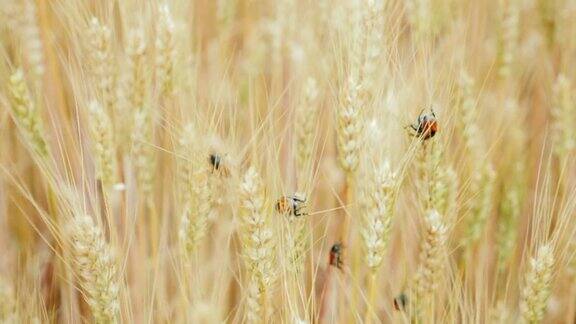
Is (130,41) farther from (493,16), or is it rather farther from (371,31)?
(493,16)

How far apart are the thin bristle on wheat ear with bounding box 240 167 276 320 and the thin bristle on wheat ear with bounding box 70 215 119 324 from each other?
28 cm

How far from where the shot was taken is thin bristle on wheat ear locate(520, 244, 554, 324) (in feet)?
5.10

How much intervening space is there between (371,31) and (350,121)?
9.0 inches

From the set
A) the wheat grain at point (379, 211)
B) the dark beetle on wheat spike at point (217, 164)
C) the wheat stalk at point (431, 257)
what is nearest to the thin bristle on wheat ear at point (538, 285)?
the wheat stalk at point (431, 257)

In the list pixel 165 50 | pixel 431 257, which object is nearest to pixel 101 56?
pixel 165 50

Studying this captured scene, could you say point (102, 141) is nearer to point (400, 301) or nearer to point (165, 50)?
point (165, 50)

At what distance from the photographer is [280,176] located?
1.67 m

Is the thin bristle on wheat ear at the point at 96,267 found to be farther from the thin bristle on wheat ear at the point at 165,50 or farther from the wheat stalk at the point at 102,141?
the thin bristle on wheat ear at the point at 165,50

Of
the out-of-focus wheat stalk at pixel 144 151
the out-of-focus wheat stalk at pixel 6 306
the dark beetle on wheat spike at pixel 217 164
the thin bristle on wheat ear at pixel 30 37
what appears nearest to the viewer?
the out-of-focus wheat stalk at pixel 6 306

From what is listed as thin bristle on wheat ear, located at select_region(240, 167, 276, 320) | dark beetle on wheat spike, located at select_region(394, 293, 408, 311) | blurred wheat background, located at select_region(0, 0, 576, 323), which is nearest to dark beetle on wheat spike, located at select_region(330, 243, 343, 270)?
blurred wheat background, located at select_region(0, 0, 576, 323)

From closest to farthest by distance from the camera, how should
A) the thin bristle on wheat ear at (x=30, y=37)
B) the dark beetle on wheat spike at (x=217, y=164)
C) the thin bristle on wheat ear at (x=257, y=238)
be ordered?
the thin bristle on wheat ear at (x=257, y=238) → the dark beetle on wheat spike at (x=217, y=164) → the thin bristle on wheat ear at (x=30, y=37)

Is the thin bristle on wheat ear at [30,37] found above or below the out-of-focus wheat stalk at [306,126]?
above

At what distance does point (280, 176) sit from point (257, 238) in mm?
243

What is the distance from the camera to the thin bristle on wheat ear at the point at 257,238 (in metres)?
1.44
